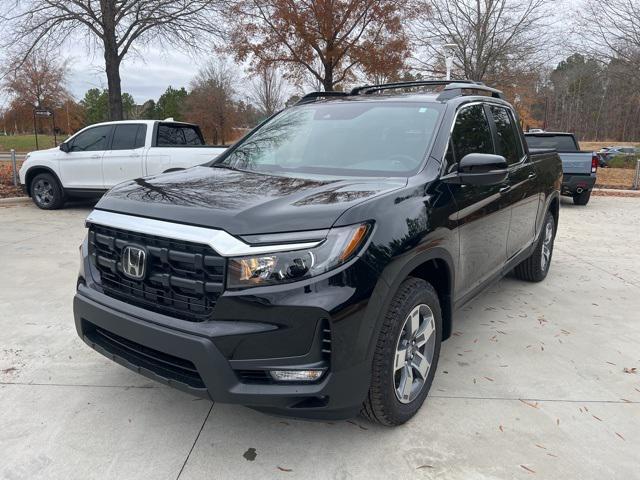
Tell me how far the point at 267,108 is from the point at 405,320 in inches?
→ 1146

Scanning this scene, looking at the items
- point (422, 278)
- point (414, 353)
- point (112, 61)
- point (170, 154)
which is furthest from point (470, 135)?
point (112, 61)

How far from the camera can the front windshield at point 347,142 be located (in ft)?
10.4

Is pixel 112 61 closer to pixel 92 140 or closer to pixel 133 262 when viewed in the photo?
pixel 92 140

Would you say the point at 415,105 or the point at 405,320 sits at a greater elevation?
the point at 415,105

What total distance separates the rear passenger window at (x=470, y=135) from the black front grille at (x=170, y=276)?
1.69m

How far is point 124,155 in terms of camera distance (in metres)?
9.45

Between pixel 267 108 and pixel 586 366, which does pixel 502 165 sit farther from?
pixel 267 108

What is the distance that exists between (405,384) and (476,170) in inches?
53.0

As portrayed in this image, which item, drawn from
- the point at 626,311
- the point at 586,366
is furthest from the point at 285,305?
the point at 626,311

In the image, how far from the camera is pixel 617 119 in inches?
2527

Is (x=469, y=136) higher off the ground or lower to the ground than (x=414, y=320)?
higher

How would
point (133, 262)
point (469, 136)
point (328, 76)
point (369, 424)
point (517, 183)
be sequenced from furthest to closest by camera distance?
point (328, 76) < point (517, 183) < point (469, 136) < point (369, 424) < point (133, 262)

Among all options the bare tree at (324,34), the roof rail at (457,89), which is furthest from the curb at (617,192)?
the roof rail at (457,89)

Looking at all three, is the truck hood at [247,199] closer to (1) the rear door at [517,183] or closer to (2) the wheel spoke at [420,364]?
(2) the wheel spoke at [420,364]
